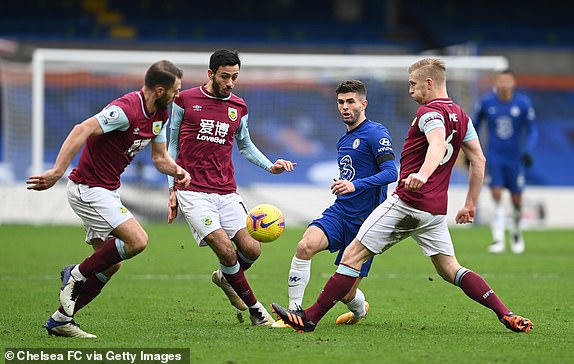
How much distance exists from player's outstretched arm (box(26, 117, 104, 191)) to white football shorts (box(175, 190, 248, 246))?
1.40 meters

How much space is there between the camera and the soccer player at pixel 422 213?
754cm

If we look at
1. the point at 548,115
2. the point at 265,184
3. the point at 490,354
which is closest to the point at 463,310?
the point at 490,354

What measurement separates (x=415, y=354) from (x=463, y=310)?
8.88 feet

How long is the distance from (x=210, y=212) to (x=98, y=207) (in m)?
1.14

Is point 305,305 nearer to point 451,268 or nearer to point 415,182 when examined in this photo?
point 451,268

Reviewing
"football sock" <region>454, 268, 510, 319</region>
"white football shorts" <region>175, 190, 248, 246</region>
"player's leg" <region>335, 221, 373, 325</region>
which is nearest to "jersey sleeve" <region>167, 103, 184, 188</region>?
"white football shorts" <region>175, 190, 248, 246</region>

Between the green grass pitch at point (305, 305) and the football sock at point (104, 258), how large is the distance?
532 millimetres

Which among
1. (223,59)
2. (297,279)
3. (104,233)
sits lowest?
(297,279)

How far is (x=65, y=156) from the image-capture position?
22.9 feet

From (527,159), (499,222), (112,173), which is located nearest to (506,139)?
(527,159)

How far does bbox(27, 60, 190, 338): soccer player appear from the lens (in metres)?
7.25

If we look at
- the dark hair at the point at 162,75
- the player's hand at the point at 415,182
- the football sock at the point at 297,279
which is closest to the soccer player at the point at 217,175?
the football sock at the point at 297,279

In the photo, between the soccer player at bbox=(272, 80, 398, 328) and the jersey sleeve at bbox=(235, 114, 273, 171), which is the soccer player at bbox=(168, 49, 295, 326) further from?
the soccer player at bbox=(272, 80, 398, 328)

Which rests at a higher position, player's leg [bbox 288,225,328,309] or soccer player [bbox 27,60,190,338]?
soccer player [bbox 27,60,190,338]
